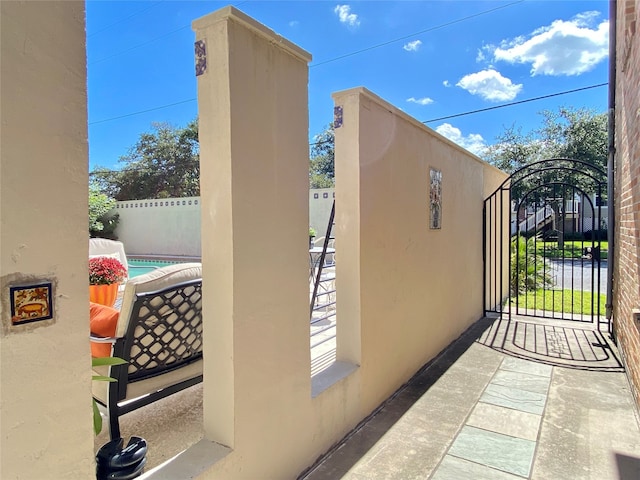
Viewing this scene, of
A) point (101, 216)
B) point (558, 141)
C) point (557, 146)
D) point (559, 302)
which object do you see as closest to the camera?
point (559, 302)

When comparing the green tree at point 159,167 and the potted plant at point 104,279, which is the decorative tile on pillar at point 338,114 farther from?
the green tree at point 159,167

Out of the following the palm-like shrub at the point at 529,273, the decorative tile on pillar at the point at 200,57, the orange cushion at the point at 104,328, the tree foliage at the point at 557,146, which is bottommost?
the palm-like shrub at the point at 529,273

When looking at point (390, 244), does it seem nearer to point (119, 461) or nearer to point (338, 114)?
point (338, 114)

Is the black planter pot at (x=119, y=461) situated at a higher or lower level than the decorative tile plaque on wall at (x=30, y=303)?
lower

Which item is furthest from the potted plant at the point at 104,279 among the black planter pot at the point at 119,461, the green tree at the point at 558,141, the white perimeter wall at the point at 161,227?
the green tree at the point at 558,141

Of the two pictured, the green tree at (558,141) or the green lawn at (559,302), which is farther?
the green tree at (558,141)

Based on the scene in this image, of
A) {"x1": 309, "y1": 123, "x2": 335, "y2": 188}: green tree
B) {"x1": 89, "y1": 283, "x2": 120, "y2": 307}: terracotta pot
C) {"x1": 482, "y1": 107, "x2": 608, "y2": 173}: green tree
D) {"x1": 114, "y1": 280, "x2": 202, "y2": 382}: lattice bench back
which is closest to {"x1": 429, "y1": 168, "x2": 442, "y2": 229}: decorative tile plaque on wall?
{"x1": 114, "y1": 280, "x2": 202, "y2": 382}: lattice bench back

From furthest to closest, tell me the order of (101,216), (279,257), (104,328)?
(101,216) → (104,328) → (279,257)

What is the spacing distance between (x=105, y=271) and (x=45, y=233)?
14.5 ft

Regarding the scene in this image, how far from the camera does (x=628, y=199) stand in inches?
143

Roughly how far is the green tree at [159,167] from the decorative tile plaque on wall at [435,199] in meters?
22.3

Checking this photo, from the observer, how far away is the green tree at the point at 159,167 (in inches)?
976

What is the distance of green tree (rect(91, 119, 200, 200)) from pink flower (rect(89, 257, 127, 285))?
2010cm

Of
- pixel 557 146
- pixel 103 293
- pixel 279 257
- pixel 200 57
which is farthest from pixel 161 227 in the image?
pixel 557 146
